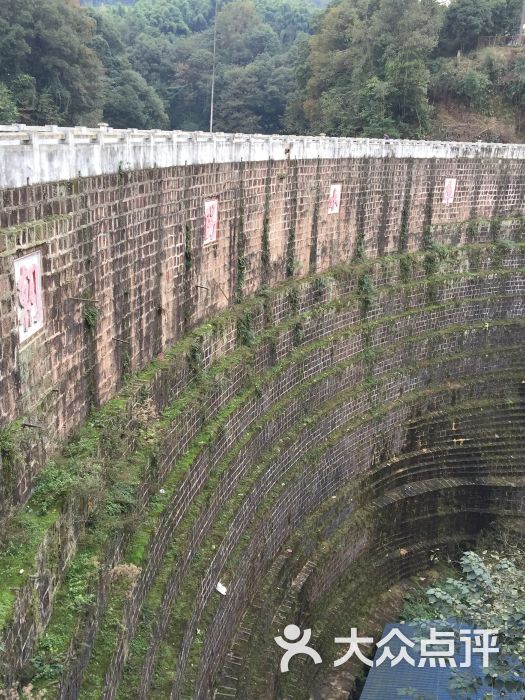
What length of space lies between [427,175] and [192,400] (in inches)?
564

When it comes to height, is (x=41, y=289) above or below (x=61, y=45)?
below

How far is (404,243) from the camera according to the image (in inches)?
906

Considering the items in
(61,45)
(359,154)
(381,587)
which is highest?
(61,45)

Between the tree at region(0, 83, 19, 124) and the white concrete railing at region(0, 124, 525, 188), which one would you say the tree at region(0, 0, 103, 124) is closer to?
the tree at region(0, 83, 19, 124)

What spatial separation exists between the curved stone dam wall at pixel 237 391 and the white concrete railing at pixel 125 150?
5 centimetres

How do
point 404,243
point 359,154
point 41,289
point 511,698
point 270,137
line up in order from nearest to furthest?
point 41,289
point 511,698
point 270,137
point 359,154
point 404,243

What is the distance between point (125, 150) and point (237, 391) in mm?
5624

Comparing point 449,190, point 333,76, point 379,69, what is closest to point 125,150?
point 449,190

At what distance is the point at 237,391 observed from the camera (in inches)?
565

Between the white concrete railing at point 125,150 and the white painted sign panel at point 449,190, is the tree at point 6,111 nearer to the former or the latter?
the white concrete railing at point 125,150

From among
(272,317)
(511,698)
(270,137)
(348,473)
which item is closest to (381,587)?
(348,473)

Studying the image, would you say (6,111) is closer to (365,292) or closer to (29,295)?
(365,292)

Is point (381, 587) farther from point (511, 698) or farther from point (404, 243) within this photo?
point (404, 243)

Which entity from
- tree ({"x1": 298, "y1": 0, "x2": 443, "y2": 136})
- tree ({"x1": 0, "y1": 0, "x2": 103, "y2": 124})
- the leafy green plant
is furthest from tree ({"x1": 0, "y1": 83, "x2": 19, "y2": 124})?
tree ({"x1": 298, "y1": 0, "x2": 443, "y2": 136})
